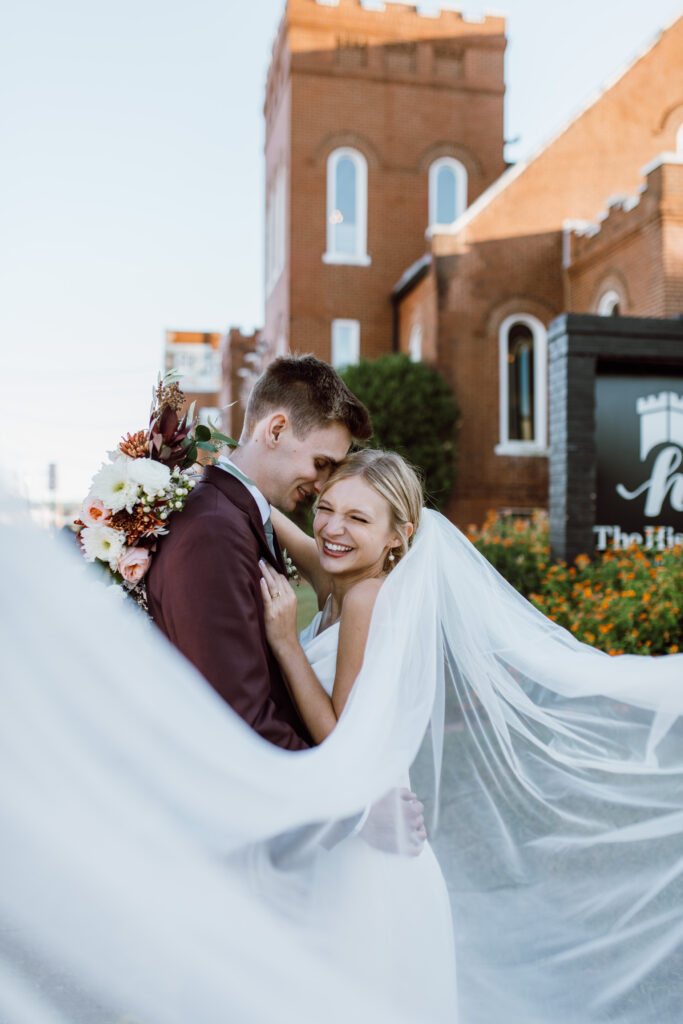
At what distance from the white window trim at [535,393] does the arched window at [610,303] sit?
1.61 metres

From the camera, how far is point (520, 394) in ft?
64.5

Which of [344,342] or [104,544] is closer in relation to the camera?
[104,544]

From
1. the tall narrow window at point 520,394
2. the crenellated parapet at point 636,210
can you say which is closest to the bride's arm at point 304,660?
the crenellated parapet at point 636,210

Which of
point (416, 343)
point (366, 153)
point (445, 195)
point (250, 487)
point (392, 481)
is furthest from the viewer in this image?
point (445, 195)

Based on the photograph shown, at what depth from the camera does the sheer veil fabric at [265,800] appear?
1768 mm

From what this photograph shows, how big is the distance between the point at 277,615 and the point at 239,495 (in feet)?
1.16

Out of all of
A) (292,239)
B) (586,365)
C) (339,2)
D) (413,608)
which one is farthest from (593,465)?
(339,2)

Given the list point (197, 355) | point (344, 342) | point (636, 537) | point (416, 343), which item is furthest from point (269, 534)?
point (197, 355)

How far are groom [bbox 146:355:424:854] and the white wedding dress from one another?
86mm

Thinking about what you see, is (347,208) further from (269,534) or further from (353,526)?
(269,534)

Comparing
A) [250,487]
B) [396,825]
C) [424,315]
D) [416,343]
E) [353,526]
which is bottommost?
[396,825]

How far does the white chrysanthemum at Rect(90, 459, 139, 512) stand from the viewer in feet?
7.52

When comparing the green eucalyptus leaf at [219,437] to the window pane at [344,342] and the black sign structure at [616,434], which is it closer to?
the black sign structure at [616,434]

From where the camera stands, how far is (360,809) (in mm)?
2170
